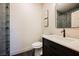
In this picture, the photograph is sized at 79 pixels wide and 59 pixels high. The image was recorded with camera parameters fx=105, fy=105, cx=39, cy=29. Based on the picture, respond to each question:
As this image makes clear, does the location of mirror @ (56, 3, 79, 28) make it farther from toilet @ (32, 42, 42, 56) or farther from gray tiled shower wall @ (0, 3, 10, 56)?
gray tiled shower wall @ (0, 3, 10, 56)

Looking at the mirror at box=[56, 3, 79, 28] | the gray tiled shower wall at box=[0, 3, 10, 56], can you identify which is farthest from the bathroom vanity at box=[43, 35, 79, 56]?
the gray tiled shower wall at box=[0, 3, 10, 56]

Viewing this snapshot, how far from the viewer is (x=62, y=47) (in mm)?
1464

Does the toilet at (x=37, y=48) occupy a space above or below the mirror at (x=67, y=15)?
below

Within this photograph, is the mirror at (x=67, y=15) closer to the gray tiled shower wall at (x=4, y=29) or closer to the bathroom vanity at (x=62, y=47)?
the bathroom vanity at (x=62, y=47)

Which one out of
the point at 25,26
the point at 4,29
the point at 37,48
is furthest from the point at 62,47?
the point at 4,29

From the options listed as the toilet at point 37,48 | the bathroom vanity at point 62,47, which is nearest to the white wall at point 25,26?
the toilet at point 37,48

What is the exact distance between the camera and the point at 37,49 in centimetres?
215

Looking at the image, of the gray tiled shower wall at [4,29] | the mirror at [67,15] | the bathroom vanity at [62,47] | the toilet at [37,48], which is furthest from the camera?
the gray tiled shower wall at [4,29]

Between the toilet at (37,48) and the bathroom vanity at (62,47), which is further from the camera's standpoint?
the toilet at (37,48)

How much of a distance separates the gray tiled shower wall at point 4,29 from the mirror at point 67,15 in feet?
3.69

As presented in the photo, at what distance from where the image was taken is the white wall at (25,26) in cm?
207

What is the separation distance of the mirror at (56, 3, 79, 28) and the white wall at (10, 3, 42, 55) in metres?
0.52

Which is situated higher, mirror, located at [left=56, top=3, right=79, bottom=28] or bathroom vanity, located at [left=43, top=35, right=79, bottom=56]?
mirror, located at [left=56, top=3, right=79, bottom=28]

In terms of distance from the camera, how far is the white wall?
6.81 feet
